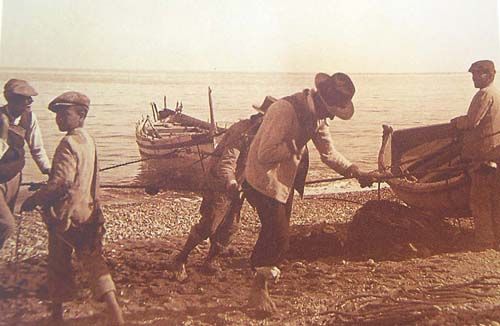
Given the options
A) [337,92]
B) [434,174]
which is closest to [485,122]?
[434,174]

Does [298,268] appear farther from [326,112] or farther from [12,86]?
[12,86]

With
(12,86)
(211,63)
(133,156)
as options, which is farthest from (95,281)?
(211,63)

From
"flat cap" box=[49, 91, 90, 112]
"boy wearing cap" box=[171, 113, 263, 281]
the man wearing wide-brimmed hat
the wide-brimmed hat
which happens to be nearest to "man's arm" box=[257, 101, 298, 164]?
the man wearing wide-brimmed hat

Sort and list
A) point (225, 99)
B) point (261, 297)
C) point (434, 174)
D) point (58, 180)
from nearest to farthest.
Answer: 1. point (58, 180)
2. point (261, 297)
3. point (225, 99)
4. point (434, 174)

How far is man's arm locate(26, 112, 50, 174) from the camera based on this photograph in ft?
10.1

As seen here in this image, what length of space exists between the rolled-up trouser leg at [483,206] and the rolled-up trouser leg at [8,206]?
258 cm

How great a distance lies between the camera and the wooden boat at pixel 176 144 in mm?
3307

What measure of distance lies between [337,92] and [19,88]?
5.33 feet

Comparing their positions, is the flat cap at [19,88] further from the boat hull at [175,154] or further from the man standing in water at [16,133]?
the boat hull at [175,154]

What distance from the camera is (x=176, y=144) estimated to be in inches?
133

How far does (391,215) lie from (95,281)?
173 centimetres

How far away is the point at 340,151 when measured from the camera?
3.51 meters

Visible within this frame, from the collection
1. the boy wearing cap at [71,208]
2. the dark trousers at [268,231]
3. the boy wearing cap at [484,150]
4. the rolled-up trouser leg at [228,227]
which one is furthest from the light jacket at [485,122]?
the boy wearing cap at [71,208]

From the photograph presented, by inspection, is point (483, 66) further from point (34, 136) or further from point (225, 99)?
point (34, 136)
